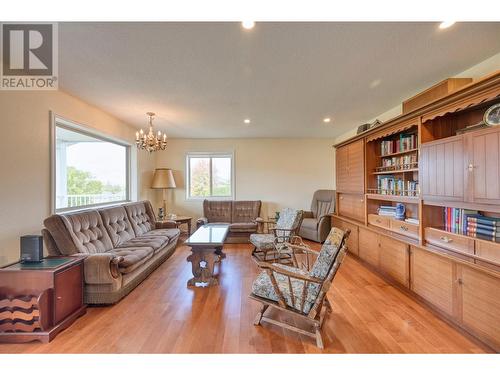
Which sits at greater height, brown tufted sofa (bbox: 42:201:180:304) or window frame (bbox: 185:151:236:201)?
window frame (bbox: 185:151:236:201)

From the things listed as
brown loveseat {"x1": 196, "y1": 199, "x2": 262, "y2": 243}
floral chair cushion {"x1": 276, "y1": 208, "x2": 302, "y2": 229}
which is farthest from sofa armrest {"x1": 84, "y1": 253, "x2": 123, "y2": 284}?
brown loveseat {"x1": 196, "y1": 199, "x2": 262, "y2": 243}

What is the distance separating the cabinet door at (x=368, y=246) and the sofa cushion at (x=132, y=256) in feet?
10.6

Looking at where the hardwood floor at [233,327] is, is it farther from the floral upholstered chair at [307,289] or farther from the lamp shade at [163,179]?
the lamp shade at [163,179]

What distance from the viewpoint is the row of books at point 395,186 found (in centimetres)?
295

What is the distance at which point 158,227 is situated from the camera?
185 inches

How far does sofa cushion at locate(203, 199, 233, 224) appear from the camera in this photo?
5.65m

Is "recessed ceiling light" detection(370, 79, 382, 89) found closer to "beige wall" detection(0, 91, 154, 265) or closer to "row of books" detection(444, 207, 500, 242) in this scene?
"row of books" detection(444, 207, 500, 242)

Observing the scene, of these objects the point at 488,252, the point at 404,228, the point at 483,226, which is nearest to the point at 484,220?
the point at 483,226

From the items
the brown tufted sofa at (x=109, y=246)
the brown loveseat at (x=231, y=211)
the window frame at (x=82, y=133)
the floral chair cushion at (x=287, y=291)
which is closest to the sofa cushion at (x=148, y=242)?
the brown tufted sofa at (x=109, y=246)

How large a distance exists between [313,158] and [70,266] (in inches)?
216

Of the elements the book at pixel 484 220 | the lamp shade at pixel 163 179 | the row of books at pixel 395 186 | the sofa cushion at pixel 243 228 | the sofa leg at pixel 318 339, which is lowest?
the sofa leg at pixel 318 339

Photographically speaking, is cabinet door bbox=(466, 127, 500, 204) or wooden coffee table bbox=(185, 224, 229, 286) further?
wooden coffee table bbox=(185, 224, 229, 286)

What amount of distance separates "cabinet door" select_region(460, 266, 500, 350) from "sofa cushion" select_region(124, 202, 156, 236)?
4.30 meters
